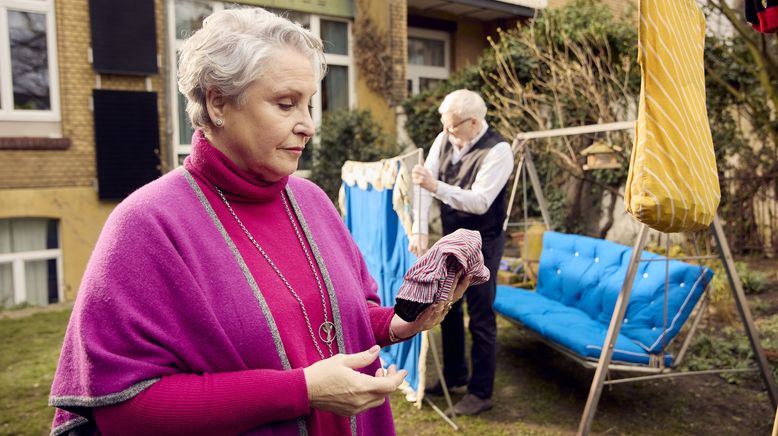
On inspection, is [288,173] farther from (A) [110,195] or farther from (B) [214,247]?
(A) [110,195]

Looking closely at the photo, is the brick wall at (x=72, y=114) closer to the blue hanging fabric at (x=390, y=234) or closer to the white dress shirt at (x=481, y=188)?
the blue hanging fabric at (x=390, y=234)

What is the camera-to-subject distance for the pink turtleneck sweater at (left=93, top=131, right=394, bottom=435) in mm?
1213

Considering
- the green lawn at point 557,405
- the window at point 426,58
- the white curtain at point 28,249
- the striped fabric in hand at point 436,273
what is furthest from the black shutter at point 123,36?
the striped fabric in hand at point 436,273

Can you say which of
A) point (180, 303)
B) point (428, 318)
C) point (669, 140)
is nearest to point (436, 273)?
point (428, 318)

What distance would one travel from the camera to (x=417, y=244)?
12.1ft

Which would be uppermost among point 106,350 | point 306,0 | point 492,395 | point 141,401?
point 306,0

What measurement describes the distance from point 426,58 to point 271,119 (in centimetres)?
1263

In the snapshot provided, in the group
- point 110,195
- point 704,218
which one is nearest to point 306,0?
point 110,195

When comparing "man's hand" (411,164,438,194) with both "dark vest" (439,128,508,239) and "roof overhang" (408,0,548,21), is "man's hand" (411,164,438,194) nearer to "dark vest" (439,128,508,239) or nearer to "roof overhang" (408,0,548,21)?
"dark vest" (439,128,508,239)

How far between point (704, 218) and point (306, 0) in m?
9.44

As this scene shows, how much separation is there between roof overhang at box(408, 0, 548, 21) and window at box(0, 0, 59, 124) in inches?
271

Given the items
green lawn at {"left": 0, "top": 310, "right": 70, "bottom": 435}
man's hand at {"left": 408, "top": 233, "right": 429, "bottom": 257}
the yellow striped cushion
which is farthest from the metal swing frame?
green lawn at {"left": 0, "top": 310, "right": 70, "bottom": 435}

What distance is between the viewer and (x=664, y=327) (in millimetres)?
3533

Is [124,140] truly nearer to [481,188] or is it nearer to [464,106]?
[464,106]
